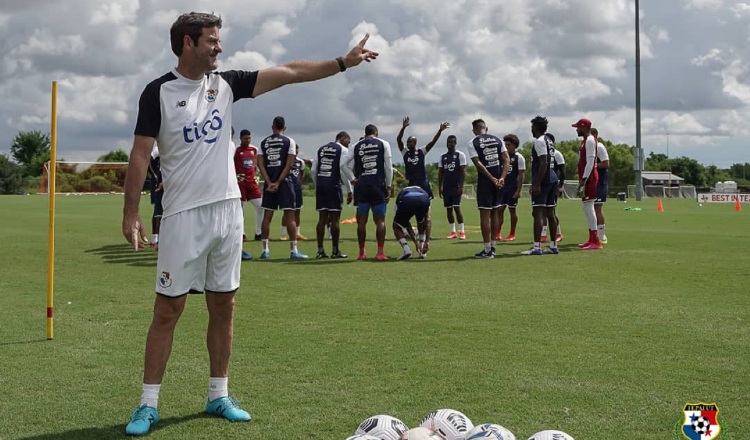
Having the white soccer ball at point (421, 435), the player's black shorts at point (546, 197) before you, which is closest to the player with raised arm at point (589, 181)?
the player's black shorts at point (546, 197)

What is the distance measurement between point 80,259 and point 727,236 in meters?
14.3

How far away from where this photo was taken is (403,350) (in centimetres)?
680

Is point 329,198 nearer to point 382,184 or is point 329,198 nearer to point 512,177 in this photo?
point 382,184

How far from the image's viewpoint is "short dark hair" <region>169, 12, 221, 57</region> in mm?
4781

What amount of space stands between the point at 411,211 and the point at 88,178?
66378 mm

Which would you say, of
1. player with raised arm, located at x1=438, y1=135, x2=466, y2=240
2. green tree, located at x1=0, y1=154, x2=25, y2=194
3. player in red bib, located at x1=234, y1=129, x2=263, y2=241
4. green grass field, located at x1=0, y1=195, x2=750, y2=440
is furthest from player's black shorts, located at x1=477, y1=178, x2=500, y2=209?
green tree, located at x1=0, y1=154, x2=25, y2=194

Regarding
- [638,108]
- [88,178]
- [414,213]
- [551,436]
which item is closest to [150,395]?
[551,436]

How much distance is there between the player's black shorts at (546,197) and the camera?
15.2 meters

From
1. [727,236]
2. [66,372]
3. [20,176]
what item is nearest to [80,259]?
[66,372]

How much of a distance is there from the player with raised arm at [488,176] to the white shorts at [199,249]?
9780mm

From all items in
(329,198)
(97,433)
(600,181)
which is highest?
(600,181)

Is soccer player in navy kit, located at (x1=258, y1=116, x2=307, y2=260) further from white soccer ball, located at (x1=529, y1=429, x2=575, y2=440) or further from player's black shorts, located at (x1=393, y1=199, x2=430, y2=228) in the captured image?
white soccer ball, located at (x1=529, y1=429, x2=575, y2=440)

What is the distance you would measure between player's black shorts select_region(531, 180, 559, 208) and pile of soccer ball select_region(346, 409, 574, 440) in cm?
1129

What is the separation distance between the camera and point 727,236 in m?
19.6
